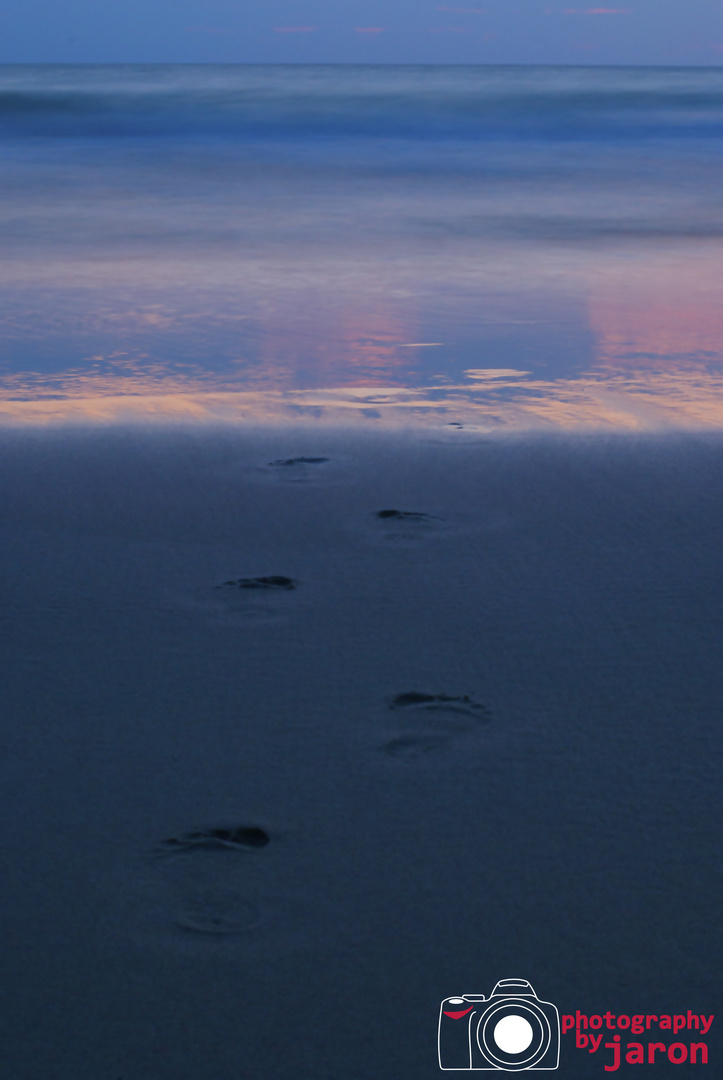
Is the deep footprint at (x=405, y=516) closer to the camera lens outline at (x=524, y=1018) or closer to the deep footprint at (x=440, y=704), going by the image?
the deep footprint at (x=440, y=704)

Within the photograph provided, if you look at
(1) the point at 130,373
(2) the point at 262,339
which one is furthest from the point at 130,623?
(2) the point at 262,339

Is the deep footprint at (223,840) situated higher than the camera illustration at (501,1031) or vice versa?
the deep footprint at (223,840)

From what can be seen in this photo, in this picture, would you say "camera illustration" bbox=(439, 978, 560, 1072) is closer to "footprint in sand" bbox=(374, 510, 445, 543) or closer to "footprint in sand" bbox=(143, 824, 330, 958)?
"footprint in sand" bbox=(143, 824, 330, 958)

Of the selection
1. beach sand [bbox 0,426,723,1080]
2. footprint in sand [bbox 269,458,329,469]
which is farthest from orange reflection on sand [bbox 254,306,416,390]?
beach sand [bbox 0,426,723,1080]

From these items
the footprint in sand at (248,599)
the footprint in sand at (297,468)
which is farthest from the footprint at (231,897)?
the footprint in sand at (297,468)

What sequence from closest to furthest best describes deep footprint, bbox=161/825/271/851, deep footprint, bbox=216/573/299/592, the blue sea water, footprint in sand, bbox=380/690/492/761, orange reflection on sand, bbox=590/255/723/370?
1. deep footprint, bbox=161/825/271/851
2. footprint in sand, bbox=380/690/492/761
3. deep footprint, bbox=216/573/299/592
4. the blue sea water
5. orange reflection on sand, bbox=590/255/723/370

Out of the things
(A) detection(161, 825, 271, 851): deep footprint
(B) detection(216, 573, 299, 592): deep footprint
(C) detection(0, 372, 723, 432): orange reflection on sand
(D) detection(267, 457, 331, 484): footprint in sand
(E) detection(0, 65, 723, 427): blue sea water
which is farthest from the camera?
(E) detection(0, 65, 723, 427): blue sea water

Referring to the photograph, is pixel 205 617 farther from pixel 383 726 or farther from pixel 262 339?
pixel 262 339
